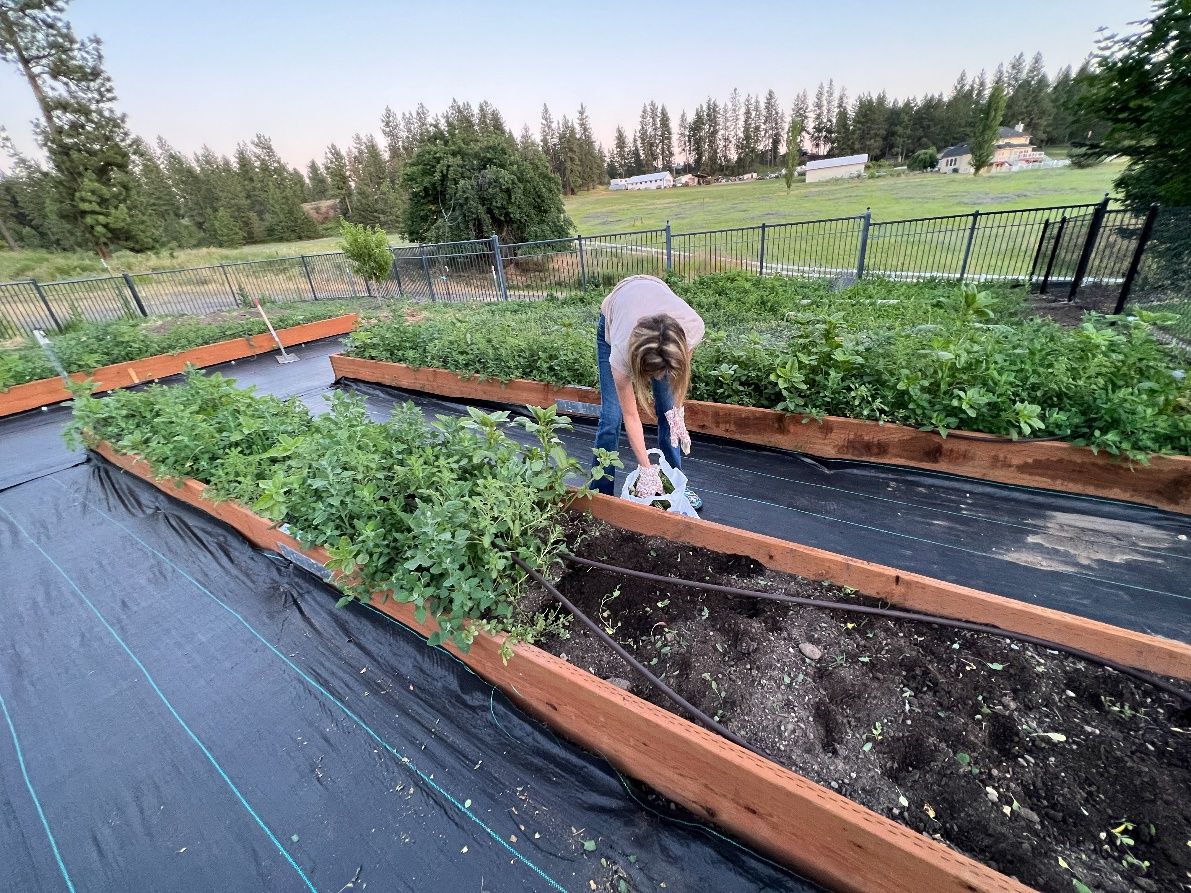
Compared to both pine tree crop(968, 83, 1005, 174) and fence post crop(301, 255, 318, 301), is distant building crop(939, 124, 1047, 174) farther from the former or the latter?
fence post crop(301, 255, 318, 301)

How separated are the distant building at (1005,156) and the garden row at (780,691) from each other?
215 feet

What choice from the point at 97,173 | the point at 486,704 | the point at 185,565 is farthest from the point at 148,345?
the point at 97,173

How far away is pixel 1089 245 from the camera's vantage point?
7.00 metres

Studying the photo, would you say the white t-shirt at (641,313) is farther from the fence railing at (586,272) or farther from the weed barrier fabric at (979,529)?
the fence railing at (586,272)

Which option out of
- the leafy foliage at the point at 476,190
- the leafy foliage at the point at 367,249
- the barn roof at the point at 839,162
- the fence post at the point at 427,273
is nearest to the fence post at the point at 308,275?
the leafy foliage at the point at 367,249

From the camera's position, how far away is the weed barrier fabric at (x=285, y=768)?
136 centimetres

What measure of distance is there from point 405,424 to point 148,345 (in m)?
7.73

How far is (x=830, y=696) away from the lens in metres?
1.47

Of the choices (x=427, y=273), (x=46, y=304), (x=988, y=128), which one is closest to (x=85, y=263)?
(x=46, y=304)

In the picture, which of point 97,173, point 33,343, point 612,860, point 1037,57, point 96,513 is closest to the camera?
point 612,860

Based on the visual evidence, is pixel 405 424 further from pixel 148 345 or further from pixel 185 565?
pixel 148 345

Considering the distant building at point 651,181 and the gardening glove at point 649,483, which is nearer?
the gardening glove at point 649,483

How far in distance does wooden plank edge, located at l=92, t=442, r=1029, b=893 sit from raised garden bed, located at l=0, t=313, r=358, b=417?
424 centimetres

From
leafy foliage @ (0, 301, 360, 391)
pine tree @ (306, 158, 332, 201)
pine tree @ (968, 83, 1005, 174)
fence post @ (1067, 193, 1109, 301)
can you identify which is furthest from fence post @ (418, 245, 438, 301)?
pine tree @ (306, 158, 332, 201)
